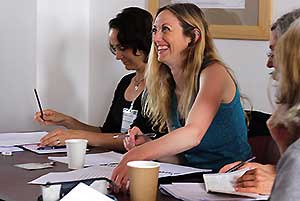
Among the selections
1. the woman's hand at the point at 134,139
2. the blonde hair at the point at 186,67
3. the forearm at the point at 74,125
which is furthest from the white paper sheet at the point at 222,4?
the woman's hand at the point at 134,139

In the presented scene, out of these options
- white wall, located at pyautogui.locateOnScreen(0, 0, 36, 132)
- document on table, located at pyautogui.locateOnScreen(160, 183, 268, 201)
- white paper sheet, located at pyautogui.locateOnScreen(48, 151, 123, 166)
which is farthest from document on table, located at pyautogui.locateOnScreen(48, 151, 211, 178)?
white wall, located at pyautogui.locateOnScreen(0, 0, 36, 132)

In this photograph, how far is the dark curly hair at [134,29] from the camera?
3.03 meters

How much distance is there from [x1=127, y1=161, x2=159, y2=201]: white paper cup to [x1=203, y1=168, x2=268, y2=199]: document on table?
19 cm

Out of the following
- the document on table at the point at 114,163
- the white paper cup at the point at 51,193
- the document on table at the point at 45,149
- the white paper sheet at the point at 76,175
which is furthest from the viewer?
the document on table at the point at 45,149

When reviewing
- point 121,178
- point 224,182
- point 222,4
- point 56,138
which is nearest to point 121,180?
point 121,178

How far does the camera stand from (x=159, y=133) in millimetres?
2672

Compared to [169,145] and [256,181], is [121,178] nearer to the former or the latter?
[169,145]

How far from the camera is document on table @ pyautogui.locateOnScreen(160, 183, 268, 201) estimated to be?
170 cm

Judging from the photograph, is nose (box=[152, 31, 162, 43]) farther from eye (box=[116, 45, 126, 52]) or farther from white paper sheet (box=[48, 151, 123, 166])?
eye (box=[116, 45, 126, 52])

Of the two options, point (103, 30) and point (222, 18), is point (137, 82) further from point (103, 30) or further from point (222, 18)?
point (103, 30)

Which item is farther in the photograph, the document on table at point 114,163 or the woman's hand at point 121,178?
the document on table at point 114,163

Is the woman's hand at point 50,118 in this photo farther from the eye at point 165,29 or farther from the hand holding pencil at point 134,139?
the eye at point 165,29

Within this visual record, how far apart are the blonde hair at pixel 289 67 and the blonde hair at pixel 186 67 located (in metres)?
1.17

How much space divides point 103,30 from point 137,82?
872 millimetres
